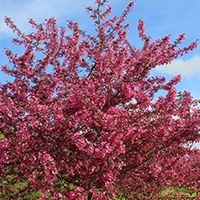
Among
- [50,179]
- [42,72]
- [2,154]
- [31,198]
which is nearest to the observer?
[50,179]

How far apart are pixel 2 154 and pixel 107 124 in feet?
7.01

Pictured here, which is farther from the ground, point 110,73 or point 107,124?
point 110,73

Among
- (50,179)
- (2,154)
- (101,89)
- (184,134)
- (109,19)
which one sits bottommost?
(50,179)

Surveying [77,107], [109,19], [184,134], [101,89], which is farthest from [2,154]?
[109,19]

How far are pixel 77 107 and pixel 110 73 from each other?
54.3 inches

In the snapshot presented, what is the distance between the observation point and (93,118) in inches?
302

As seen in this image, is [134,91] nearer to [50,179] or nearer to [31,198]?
[50,179]

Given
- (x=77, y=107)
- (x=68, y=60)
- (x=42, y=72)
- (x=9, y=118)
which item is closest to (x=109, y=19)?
(x=68, y=60)

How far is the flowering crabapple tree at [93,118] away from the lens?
294 inches

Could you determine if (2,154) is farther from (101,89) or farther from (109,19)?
(109,19)

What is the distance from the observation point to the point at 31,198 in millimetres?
10875

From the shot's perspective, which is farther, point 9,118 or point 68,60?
point 68,60

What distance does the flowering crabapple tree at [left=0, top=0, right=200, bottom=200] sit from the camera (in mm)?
7469

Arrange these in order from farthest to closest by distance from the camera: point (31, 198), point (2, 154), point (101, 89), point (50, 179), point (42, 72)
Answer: point (31, 198) → point (42, 72) → point (101, 89) → point (2, 154) → point (50, 179)
